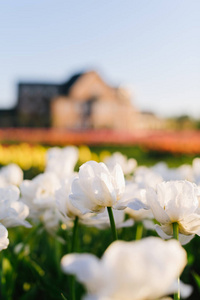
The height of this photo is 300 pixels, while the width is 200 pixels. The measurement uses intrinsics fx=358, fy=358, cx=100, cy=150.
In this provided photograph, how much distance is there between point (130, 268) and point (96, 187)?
353 mm

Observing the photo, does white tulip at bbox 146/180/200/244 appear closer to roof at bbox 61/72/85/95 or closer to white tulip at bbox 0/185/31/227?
white tulip at bbox 0/185/31/227

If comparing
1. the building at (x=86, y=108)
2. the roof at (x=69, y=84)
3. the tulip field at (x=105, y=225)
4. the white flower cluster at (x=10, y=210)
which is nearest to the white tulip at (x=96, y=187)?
the tulip field at (x=105, y=225)

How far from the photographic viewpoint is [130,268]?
373mm

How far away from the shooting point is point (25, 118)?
2916cm

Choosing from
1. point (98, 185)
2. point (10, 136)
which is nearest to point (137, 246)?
point (98, 185)

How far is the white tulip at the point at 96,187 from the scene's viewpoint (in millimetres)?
709

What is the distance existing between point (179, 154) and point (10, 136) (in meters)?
4.58

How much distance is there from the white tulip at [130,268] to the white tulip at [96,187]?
13.0 inches

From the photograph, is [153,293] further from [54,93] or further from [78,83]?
[54,93]

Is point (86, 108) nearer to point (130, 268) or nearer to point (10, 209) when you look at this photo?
point (10, 209)

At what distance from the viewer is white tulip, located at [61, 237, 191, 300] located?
0.37 m

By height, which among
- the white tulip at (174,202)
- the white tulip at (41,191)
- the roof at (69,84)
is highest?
the roof at (69,84)

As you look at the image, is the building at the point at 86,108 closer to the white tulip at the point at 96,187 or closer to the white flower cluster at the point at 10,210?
the white flower cluster at the point at 10,210

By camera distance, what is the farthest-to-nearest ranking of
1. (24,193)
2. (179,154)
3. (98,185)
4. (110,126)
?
(110,126) < (179,154) < (24,193) < (98,185)
